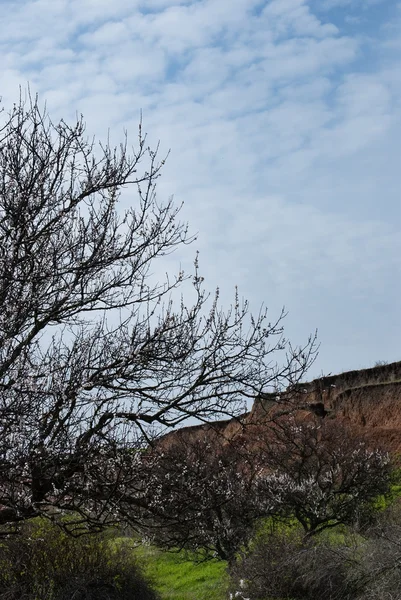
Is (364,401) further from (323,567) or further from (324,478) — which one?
(323,567)

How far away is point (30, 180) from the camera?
364 inches

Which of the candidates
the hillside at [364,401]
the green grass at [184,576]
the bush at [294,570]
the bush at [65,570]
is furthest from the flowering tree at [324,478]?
the bush at [65,570]

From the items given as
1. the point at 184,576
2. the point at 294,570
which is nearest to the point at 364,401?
the point at 184,576

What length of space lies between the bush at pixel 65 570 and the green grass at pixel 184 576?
1.43 meters

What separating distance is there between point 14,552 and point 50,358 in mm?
9343

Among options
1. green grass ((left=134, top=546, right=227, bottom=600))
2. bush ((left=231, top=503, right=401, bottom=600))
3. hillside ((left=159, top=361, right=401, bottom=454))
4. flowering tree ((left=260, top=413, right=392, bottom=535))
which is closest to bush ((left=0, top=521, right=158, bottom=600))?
green grass ((left=134, top=546, right=227, bottom=600))

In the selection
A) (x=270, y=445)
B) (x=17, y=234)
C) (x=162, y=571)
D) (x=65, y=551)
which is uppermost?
→ (x=17, y=234)

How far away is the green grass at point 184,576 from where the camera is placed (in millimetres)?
19375

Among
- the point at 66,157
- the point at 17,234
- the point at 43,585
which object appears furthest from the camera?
the point at 43,585

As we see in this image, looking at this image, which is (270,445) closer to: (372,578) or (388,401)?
(388,401)

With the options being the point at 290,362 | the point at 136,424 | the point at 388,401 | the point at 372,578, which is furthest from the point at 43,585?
the point at 388,401

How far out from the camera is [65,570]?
647 inches

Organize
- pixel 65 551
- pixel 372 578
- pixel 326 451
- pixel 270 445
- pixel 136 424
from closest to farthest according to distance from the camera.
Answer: pixel 136 424, pixel 372 578, pixel 65 551, pixel 326 451, pixel 270 445

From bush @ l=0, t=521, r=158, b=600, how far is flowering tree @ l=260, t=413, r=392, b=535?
19.6ft
